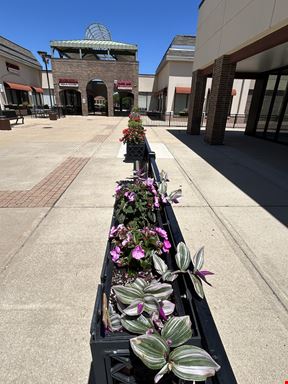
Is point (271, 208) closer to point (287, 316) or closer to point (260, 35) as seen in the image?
point (287, 316)

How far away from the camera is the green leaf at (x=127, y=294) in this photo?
1237 millimetres

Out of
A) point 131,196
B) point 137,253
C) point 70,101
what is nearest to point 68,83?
point 70,101

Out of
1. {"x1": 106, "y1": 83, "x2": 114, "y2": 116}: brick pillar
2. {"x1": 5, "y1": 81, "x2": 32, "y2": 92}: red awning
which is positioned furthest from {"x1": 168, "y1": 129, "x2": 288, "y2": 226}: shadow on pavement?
{"x1": 5, "y1": 81, "x2": 32, "y2": 92}: red awning

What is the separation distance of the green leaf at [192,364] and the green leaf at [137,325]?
17 centimetres

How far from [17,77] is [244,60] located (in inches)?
1085

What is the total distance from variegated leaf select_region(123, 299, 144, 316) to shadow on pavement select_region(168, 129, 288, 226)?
11.2 feet

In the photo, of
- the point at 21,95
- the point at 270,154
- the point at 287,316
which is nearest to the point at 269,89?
the point at 270,154

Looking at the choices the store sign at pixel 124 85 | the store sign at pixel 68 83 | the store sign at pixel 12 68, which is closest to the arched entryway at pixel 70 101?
the store sign at pixel 68 83

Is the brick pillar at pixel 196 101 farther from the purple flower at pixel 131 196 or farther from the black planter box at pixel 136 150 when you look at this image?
the purple flower at pixel 131 196

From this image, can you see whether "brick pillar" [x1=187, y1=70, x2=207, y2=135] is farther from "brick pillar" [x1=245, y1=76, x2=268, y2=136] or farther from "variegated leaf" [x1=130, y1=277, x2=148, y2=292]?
"variegated leaf" [x1=130, y1=277, x2=148, y2=292]

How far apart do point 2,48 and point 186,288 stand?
31.1 meters

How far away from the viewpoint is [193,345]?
1097 millimetres

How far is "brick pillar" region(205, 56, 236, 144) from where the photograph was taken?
927 centimetres

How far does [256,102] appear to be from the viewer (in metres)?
13.6
